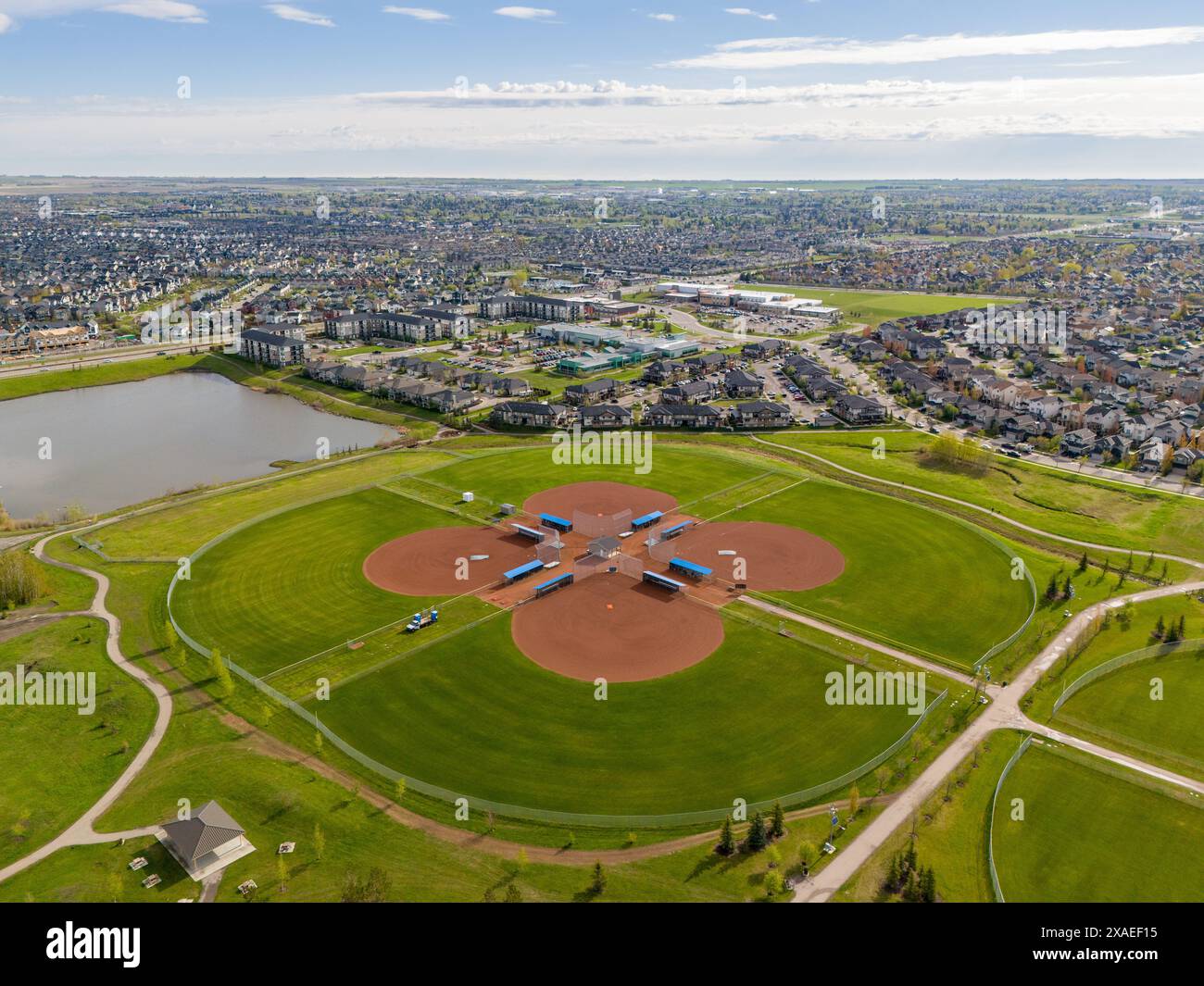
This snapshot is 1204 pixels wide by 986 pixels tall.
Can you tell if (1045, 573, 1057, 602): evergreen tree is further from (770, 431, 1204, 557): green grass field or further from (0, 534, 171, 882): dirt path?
(0, 534, 171, 882): dirt path

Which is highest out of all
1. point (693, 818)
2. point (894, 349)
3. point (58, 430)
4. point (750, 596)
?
point (894, 349)

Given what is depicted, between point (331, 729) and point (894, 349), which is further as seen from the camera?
point (894, 349)

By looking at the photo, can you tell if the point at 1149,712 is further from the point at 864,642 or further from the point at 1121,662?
the point at 864,642

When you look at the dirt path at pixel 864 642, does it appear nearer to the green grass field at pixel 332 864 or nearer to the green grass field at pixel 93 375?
the green grass field at pixel 332 864

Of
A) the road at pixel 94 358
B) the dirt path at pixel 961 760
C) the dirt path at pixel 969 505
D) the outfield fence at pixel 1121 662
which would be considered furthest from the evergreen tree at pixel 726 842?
the road at pixel 94 358

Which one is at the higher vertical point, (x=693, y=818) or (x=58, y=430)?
(x=58, y=430)
